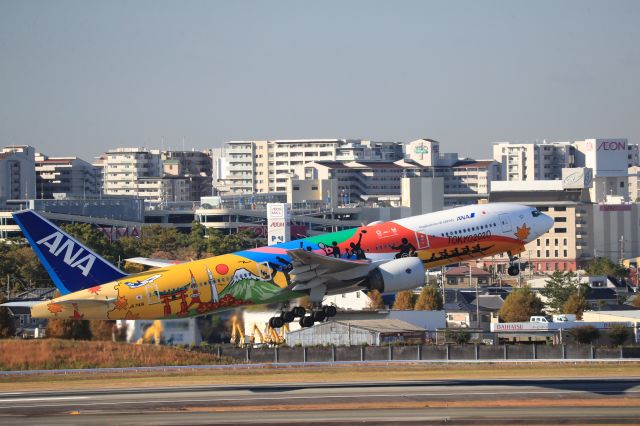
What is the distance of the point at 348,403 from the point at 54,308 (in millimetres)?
18824

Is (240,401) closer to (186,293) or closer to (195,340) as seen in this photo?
(186,293)

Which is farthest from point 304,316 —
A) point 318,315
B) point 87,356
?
point 87,356

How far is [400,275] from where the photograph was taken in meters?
81.7

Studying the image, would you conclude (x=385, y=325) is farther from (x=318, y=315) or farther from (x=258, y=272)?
(x=258, y=272)

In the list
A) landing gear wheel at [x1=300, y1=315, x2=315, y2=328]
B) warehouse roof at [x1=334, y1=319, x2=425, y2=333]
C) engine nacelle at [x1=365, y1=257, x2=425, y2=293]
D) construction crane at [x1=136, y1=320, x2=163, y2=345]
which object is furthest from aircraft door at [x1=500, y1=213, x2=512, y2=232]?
warehouse roof at [x1=334, y1=319, x2=425, y2=333]

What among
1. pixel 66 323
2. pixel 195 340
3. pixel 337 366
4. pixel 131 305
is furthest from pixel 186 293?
pixel 66 323

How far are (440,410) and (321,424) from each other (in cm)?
793

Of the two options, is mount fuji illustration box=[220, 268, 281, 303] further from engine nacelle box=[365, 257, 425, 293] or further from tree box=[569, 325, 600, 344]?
tree box=[569, 325, 600, 344]

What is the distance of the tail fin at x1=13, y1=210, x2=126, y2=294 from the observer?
79688 millimetres

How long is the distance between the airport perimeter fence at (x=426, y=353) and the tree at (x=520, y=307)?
46951 millimetres

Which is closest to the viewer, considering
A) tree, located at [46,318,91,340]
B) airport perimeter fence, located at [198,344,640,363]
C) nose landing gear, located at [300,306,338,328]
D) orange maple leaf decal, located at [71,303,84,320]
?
orange maple leaf decal, located at [71,303,84,320]

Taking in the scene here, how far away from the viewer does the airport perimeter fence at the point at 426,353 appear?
102750 mm

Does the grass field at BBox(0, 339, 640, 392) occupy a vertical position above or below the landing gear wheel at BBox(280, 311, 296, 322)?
below

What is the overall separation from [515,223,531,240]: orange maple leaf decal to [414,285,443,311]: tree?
206 ft
